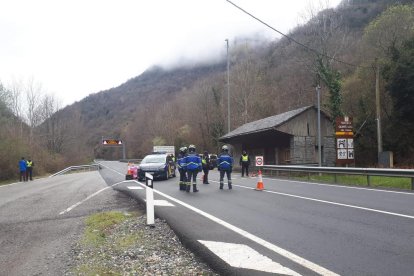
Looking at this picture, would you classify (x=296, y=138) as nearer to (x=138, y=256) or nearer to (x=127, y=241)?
(x=127, y=241)

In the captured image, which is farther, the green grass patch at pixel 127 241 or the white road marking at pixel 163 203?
the white road marking at pixel 163 203

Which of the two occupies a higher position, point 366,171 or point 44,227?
point 366,171

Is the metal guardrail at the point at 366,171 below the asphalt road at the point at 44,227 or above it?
above

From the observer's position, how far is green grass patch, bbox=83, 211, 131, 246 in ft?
25.6

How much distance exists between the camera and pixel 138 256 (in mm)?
6469

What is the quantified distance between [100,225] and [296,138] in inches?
1008

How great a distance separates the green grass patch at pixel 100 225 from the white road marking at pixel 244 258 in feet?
7.49

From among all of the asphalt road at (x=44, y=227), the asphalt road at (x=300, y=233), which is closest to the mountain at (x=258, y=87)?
the asphalt road at (x=300, y=233)

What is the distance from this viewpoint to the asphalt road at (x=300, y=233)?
5.41 metres

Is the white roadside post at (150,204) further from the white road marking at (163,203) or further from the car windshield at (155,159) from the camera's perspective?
the car windshield at (155,159)

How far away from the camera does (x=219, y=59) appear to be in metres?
115

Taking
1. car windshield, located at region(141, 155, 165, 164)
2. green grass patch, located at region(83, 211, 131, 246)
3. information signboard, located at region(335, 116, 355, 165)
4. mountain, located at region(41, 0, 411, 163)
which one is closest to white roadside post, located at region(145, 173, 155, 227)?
green grass patch, located at region(83, 211, 131, 246)

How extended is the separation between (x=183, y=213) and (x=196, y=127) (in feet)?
211

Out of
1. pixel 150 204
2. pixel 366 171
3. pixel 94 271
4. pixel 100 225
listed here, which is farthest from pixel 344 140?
pixel 94 271
